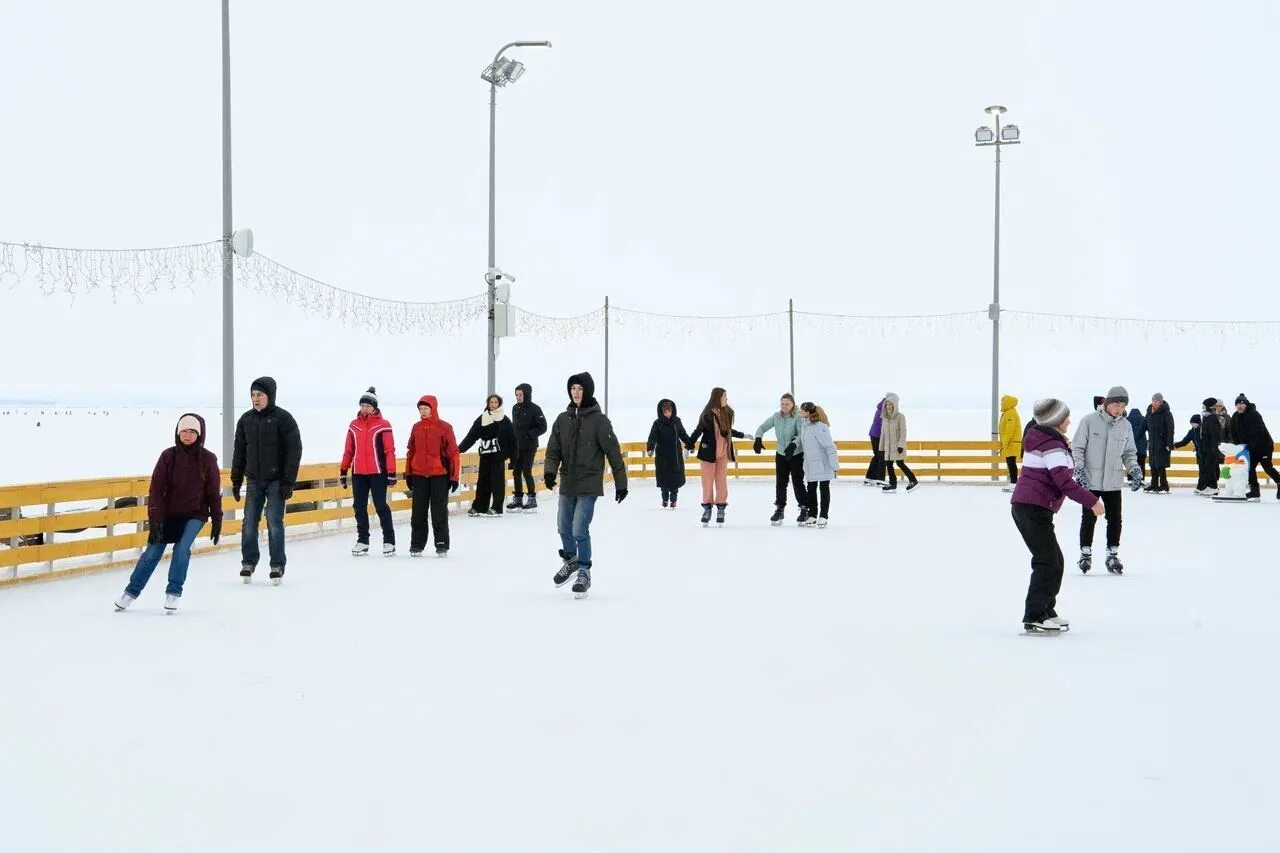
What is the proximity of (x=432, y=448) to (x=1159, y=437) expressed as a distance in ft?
50.5

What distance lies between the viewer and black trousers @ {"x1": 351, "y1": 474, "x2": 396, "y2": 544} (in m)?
13.7

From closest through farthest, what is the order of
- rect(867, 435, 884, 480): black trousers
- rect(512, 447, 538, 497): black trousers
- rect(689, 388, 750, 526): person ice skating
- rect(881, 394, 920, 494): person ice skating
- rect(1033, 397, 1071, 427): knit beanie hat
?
rect(1033, 397, 1071, 427): knit beanie hat, rect(689, 388, 750, 526): person ice skating, rect(512, 447, 538, 497): black trousers, rect(881, 394, 920, 494): person ice skating, rect(867, 435, 884, 480): black trousers

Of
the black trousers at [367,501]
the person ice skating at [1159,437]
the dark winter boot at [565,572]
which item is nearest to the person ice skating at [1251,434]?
the person ice skating at [1159,437]

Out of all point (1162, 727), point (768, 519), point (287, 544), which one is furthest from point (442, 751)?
point (768, 519)

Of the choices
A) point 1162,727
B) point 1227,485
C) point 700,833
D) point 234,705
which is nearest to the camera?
point 700,833

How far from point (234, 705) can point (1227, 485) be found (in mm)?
20459

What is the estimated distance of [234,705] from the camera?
6.31 metres

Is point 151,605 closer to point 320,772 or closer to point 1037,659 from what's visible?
point 320,772

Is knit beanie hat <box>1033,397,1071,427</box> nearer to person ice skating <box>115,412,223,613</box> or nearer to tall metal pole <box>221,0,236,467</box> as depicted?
person ice skating <box>115,412,223,613</box>

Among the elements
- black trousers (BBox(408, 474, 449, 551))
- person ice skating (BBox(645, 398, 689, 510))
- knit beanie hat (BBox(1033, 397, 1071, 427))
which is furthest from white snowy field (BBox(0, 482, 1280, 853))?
person ice skating (BBox(645, 398, 689, 510))

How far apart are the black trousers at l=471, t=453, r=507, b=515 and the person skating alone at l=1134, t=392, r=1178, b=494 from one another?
1208 centimetres

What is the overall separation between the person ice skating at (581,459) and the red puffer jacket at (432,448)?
3364 mm

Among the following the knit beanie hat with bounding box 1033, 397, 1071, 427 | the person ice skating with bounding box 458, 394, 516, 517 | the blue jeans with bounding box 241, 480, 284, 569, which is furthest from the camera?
the person ice skating with bounding box 458, 394, 516, 517

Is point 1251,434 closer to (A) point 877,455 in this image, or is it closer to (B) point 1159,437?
(B) point 1159,437
